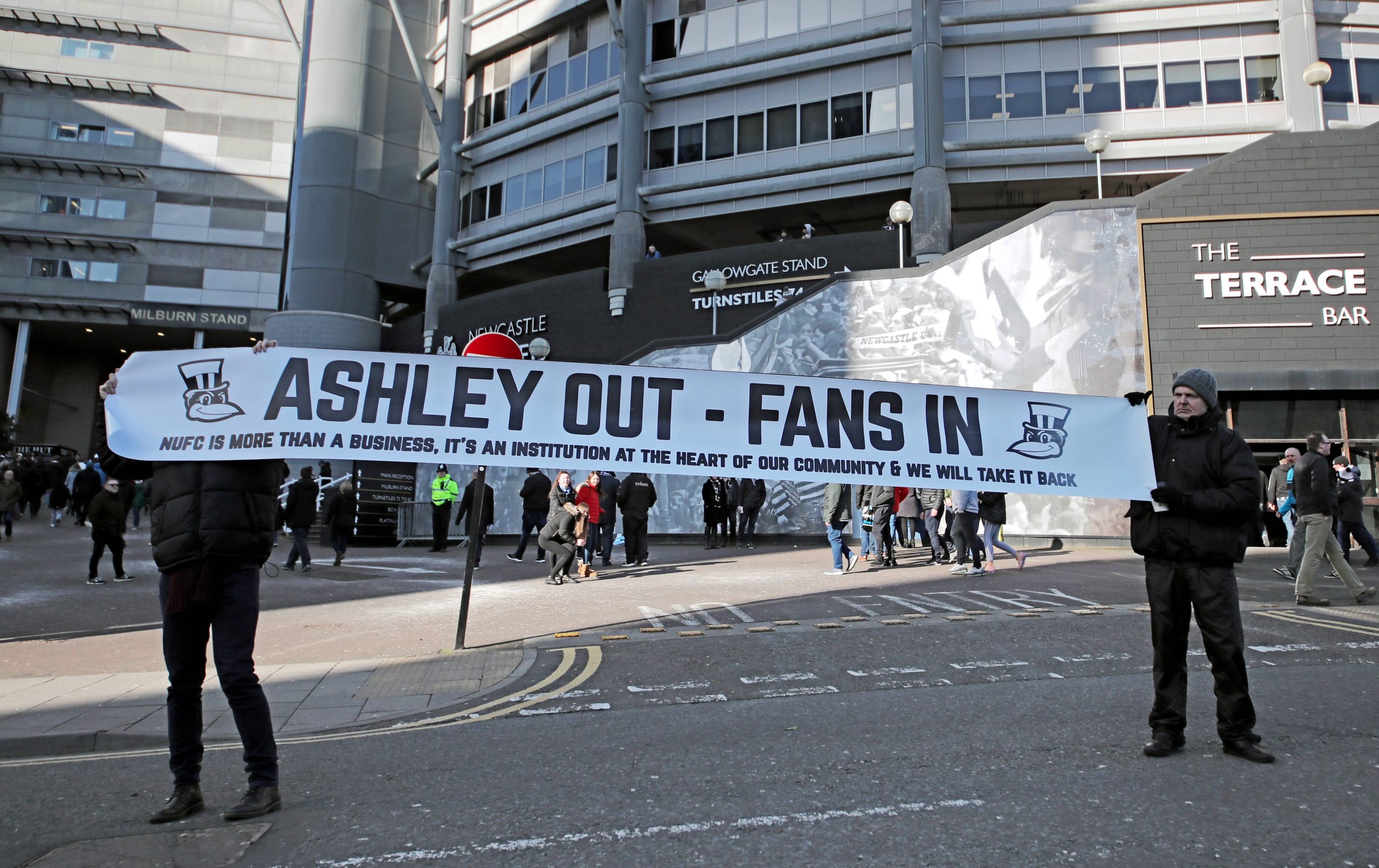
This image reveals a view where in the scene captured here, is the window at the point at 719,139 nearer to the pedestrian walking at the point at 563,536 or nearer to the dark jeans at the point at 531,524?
the dark jeans at the point at 531,524

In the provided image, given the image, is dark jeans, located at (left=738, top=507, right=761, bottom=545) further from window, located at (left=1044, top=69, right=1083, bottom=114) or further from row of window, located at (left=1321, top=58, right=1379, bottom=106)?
row of window, located at (left=1321, top=58, right=1379, bottom=106)

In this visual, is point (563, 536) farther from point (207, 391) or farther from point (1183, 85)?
point (1183, 85)

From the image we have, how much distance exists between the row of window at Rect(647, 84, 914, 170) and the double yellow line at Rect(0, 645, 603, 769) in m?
25.3

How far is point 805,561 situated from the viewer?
16.8 meters

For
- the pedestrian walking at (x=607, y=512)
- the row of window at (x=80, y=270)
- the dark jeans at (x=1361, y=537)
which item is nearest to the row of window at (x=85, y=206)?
the row of window at (x=80, y=270)

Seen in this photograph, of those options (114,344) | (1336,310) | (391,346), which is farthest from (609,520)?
(114,344)

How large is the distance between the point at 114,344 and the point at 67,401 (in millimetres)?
4555

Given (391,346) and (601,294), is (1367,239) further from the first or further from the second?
(391,346)

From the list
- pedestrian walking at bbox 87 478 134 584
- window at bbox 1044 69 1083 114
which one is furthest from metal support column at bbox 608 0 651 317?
pedestrian walking at bbox 87 478 134 584

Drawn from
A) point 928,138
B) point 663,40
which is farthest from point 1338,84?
point 663,40

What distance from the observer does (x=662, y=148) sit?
106 ft

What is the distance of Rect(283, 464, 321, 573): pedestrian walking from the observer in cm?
1484

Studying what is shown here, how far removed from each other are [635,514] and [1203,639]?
12.6 metres

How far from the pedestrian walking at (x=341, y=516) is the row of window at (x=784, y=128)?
745 inches
